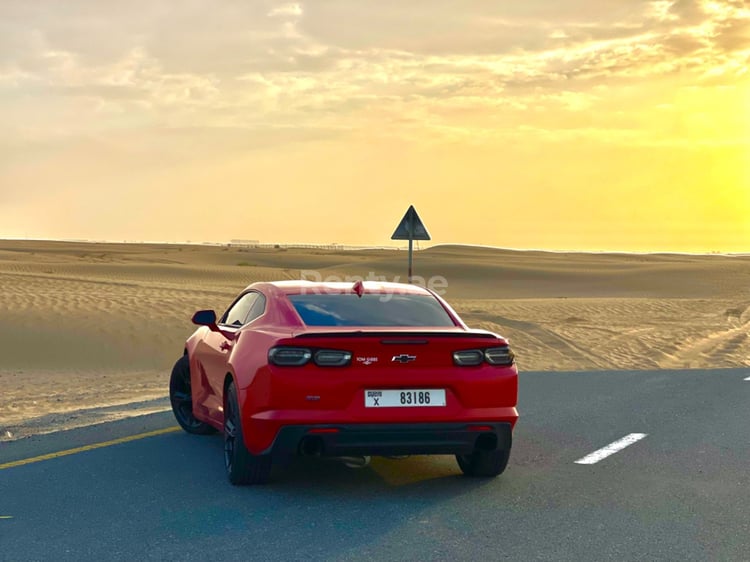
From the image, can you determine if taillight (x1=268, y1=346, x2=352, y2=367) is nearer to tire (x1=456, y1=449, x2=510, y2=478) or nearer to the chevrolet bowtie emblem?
the chevrolet bowtie emblem

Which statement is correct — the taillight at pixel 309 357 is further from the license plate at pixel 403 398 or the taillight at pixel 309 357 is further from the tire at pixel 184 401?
the tire at pixel 184 401

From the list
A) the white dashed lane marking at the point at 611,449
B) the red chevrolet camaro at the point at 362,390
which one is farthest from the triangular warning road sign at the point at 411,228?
the red chevrolet camaro at the point at 362,390

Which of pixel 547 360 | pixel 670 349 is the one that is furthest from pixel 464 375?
pixel 670 349

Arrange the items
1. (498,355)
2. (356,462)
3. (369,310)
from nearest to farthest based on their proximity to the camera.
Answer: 1. (498,355)
2. (369,310)
3. (356,462)

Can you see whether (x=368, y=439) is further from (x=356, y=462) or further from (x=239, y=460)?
(x=356, y=462)

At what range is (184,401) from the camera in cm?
1013

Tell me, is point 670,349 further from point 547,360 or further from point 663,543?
point 663,543

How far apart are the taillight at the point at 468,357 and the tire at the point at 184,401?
3.43 m

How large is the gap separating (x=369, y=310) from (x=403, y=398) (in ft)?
3.37

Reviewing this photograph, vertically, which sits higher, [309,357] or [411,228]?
[411,228]

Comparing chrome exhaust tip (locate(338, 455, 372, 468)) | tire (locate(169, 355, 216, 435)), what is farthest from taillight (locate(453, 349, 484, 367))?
tire (locate(169, 355, 216, 435))

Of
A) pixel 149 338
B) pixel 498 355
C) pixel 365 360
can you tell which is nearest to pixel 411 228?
pixel 149 338

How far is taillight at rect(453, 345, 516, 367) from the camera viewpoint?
24.3 ft

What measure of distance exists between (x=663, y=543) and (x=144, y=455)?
4.55 meters
